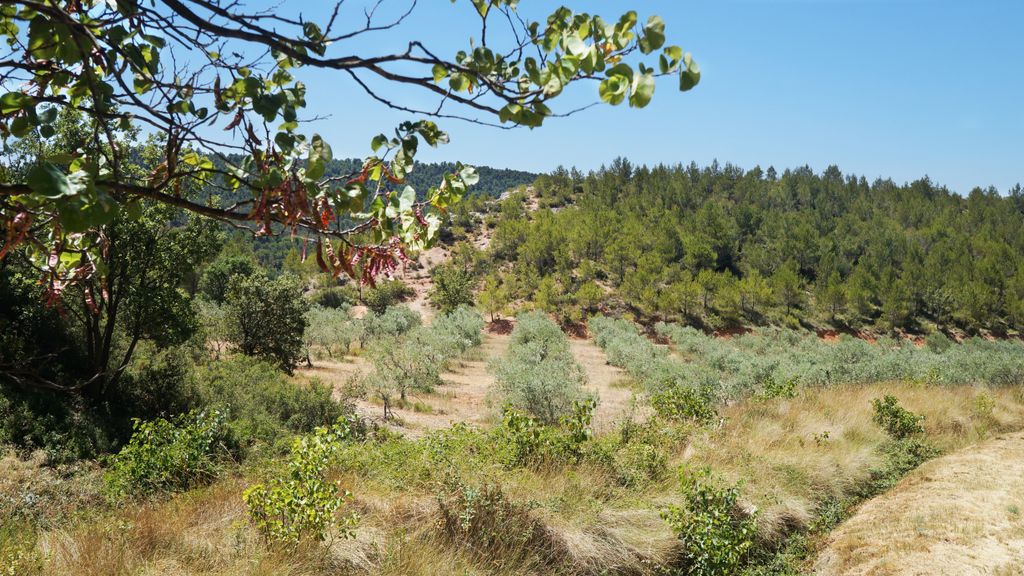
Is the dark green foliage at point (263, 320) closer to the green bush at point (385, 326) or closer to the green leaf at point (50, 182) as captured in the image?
the green bush at point (385, 326)

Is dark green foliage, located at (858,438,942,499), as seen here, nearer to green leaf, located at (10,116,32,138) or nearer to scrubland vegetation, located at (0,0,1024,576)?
scrubland vegetation, located at (0,0,1024,576)

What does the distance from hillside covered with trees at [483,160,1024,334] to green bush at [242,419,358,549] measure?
38.1m

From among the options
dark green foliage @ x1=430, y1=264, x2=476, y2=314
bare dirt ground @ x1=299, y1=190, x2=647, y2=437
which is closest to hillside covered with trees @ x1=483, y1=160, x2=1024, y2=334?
dark green foliage @ x1=430, y1=264, x2=476, y2=314

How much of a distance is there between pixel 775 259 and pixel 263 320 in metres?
51.2

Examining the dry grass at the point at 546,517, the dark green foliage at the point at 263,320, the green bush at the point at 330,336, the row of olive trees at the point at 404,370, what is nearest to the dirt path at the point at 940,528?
the dry grass at the point at 546,517

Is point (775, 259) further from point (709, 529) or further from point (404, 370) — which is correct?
point (709, 529)

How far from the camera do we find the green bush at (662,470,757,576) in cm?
457

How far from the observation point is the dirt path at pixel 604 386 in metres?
9.52

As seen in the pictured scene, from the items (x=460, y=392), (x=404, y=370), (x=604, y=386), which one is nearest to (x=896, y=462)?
(x=604, y=386)

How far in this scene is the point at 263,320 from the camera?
16.0 m

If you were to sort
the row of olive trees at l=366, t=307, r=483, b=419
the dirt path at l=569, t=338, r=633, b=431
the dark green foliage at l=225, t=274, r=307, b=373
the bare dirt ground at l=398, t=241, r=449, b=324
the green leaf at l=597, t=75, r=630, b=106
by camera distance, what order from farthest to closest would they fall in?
the bare dirt ground at l=398, t=241, r=449, b=324
the dark green foliage at l=225, t=274, r=307, b=373
the row of olive trees at l=366, t=307, r=483, b=419
the dirt path at l=569, t=338, r=633, b=431
the green leaf at l=597, t=75, r=630, b=106

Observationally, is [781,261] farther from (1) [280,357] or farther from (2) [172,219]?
(2) [172,219]

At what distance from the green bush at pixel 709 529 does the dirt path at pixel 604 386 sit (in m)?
2.89

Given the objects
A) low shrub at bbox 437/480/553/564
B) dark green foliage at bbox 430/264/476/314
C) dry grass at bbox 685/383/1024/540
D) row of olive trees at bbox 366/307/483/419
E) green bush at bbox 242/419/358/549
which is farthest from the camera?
dark green foliage at bbox 430/264/476/314
